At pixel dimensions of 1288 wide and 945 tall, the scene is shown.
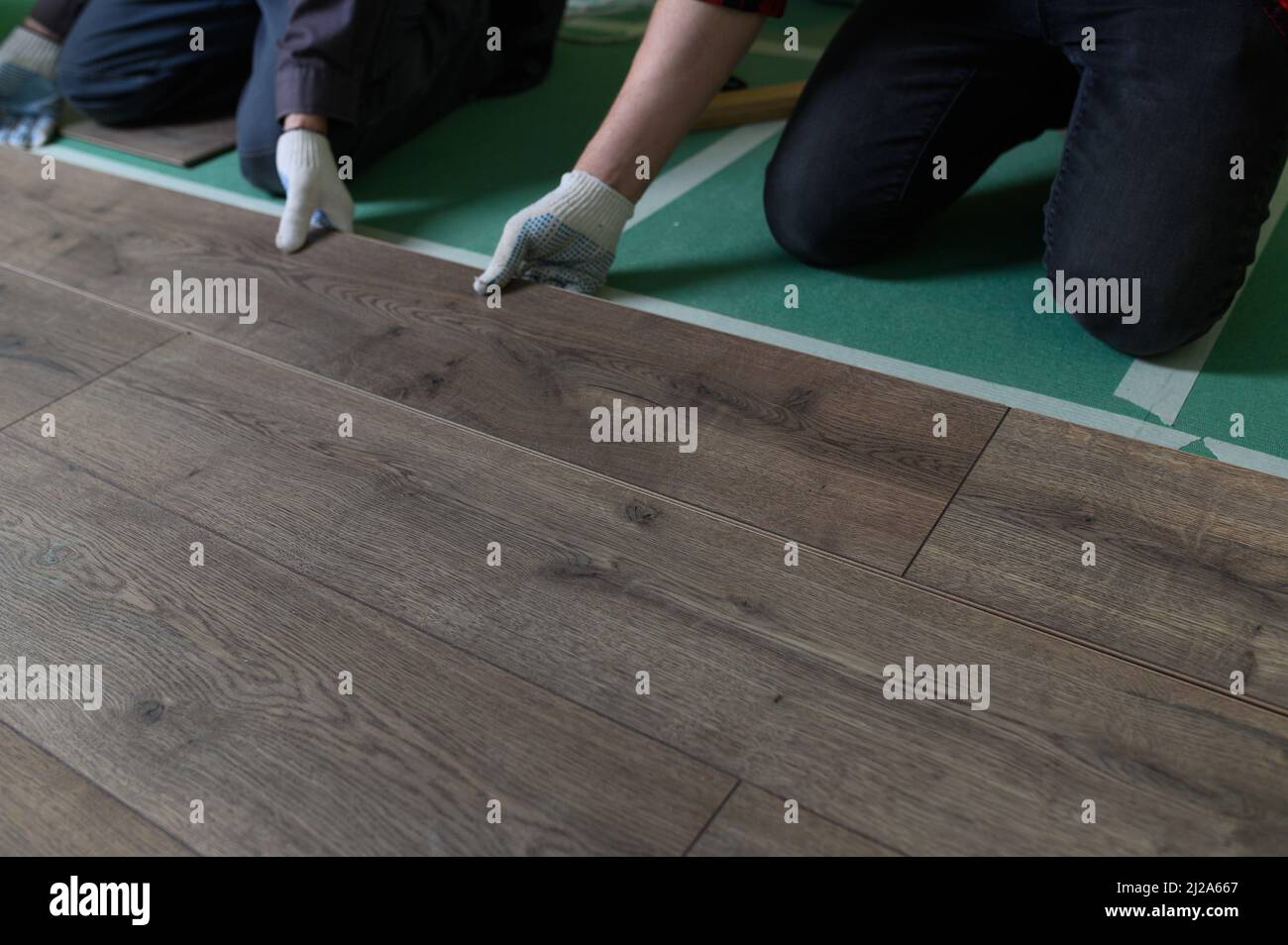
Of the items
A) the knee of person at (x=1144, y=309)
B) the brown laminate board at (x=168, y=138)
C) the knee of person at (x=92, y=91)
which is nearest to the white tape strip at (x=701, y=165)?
the knee of person at (x=1144, y=309)

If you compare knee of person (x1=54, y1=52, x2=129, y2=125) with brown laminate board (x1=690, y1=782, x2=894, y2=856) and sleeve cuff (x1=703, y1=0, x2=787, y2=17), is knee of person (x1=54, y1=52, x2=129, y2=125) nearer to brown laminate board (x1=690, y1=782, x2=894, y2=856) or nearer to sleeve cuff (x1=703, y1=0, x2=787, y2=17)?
sleeve cuff (x1=703, y1=0, x2=787, y2=17)

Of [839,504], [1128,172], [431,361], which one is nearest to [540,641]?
[839,504]

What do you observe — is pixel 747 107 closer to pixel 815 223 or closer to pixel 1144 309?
pixel 815 223

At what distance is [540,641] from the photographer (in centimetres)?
98

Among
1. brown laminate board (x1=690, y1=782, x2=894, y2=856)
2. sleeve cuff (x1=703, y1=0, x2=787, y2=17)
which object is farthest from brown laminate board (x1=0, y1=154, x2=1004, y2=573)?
sleeve cuff (x1=703, y1=0, x2=787, y2=17)

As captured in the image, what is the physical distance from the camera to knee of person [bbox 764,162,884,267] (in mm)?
1619

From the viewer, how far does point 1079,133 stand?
1.45 meters

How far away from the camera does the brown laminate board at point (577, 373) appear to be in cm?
113

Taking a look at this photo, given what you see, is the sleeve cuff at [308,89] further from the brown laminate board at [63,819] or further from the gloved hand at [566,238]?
the brown laminate board at [63,819]

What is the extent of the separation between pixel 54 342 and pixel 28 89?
4.11 feet

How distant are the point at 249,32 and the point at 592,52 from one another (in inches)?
31.7

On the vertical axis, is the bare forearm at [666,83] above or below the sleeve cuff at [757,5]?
below

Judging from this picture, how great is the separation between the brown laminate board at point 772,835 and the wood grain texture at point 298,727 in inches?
0.7

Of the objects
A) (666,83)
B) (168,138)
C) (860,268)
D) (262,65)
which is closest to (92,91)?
(168,138)
